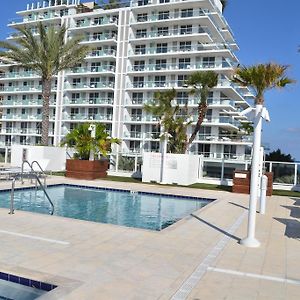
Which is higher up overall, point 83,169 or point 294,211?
point 83,169

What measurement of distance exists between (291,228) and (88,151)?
1343cm

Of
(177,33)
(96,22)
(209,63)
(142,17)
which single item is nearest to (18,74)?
(96,22)

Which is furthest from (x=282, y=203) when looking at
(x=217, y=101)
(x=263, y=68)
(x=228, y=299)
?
(x=217, y=101)

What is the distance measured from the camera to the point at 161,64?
1885 inches

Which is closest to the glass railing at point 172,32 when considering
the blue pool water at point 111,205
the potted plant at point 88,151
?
the potted plant at point 88,151

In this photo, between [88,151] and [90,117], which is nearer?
[88,151]

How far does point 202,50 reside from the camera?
45719 mm

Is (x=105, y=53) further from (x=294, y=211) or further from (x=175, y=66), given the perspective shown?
(x=294, y=211)

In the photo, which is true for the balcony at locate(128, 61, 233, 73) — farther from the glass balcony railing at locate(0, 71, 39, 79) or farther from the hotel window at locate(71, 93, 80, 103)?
the glass balcony railing at locate(0, 71, 39, 79)

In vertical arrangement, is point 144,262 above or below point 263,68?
below

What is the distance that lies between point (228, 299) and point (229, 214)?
6.73 m

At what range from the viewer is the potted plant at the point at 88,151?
782 inches

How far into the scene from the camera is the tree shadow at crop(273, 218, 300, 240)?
28.1 ft

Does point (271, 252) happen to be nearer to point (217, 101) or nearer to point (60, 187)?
point (60, 187)
